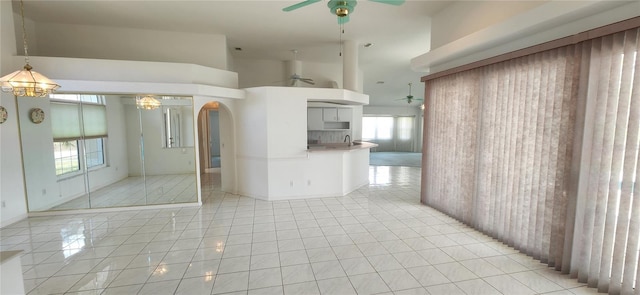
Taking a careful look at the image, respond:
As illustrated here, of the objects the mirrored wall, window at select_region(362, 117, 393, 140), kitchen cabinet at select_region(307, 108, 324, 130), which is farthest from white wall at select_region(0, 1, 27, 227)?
window at select_region(362, 117, 393, 140)

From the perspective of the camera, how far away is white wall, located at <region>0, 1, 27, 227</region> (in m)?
3.97

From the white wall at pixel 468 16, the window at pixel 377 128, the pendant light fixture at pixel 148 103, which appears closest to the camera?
the white wall at pixel 468 16

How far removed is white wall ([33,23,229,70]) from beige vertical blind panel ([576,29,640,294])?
19.0 feet

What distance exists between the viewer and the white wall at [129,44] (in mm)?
4996

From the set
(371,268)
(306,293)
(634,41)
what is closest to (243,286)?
(306,293)

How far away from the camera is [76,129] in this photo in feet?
15.2

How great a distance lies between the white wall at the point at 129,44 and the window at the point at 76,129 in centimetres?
118

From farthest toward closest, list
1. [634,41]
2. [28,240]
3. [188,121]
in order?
[188,121] → [28,240] → [634,41]

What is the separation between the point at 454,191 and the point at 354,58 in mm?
3555

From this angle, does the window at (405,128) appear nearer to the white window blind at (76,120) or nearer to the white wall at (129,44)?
the white wall at (129,44)

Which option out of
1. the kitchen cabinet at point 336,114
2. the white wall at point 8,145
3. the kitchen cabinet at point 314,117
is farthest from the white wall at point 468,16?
the white wall at point 8,145

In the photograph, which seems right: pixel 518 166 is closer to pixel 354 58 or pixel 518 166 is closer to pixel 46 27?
pixel 354 58

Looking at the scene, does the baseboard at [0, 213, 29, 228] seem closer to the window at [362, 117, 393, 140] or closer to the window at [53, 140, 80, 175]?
the window at [53, 140, 80, 175]

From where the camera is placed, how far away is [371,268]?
2811 mm
